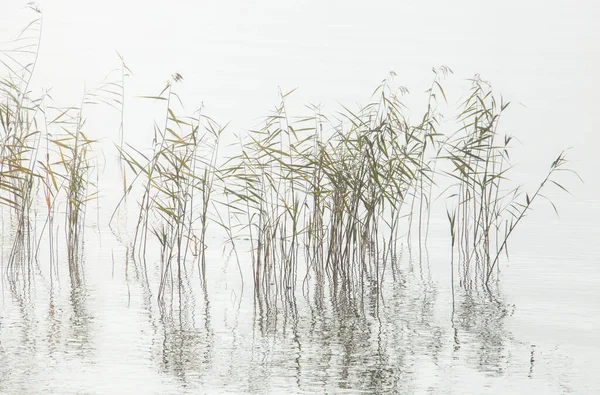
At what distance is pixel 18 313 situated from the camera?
8.24 metres

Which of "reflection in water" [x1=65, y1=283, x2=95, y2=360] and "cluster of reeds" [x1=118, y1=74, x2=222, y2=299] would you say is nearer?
"reflection in water" [x1=65, y1=283, x2=95, y2=360]

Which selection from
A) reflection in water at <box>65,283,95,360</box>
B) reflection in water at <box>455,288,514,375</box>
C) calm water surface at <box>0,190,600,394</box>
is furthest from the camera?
reflection in water at <box>455,288,514,375</box>

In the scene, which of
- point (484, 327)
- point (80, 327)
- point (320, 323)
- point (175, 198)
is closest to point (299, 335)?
point (320, 323)

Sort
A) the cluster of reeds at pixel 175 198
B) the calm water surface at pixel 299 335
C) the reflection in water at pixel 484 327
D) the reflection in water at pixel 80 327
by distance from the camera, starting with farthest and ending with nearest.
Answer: the cluster of reeds at pixel 175 198, the reflection in water at pixel 484 327, the reflection in water at pixel 80 327, the calm water surface at pixel 299 335

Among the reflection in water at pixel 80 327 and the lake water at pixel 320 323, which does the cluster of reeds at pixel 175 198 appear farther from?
the reflection in water at pixel 80 327

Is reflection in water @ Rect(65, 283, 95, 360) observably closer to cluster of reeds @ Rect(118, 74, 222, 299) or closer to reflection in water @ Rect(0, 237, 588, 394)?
reflection in water @ Rect(0, 237, 588, 394)

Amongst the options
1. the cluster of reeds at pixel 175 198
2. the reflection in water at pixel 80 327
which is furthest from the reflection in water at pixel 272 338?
the cluster of reeds at pixel 175 198

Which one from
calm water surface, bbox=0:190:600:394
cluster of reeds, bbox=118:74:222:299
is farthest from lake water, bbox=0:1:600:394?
cluster of reeds, bbox=118:74:222:299

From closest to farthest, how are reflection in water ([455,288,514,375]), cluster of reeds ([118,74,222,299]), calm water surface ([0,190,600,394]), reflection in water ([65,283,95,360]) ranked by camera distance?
calm water surface ([0,190,600,394]) < reflection in water ([65,283,95,360]) < reflection in water ([455,288,514,375]) < cluster of reeds ([118,74,222,299])

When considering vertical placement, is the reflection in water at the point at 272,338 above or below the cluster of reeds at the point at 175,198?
below

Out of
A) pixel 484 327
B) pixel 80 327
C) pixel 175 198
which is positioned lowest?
pixel 484 327

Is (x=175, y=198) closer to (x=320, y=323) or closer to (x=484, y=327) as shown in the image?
(x=320, y=323)

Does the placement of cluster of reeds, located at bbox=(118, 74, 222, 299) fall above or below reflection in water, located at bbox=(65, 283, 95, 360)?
above

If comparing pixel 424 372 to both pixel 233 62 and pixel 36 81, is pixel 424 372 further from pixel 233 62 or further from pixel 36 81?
pixel 233 62
